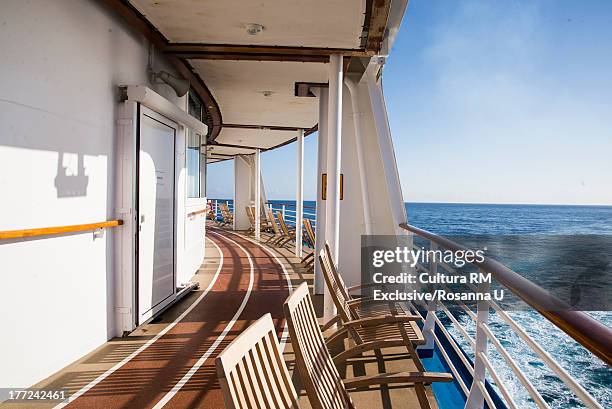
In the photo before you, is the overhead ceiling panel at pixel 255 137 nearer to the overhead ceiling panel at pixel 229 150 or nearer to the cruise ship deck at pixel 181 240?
the overhead ceiling panel at pixel 229 150

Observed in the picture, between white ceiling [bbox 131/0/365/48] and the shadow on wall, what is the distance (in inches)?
44.2

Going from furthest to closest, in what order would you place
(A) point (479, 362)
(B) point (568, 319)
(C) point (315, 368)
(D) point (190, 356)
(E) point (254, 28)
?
1. (E) point (254, 28)
2. (D) point (190, 356)
3. (A) point (479, 362)
4. (C) point (315, 368)
5. (B) point (568, 319)

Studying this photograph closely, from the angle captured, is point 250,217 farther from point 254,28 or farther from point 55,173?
point 55,173

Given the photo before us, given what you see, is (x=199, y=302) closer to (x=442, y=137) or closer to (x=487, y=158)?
(x=442, y=137)

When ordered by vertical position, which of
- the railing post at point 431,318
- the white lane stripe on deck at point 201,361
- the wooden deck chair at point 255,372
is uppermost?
the wooden deck chair at point 255,372

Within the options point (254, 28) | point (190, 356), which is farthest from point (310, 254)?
point (254, 28)

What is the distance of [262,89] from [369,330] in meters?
3.45

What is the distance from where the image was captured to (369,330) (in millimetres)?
2529

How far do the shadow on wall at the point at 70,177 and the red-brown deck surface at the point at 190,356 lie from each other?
1.12 m

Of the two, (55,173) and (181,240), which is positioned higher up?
(55,173)

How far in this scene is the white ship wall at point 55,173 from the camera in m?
2.11

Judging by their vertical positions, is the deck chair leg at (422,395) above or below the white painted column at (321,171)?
below

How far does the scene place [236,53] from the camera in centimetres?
365

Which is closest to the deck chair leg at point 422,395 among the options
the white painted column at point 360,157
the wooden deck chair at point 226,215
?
the white painted column at point 360,157
